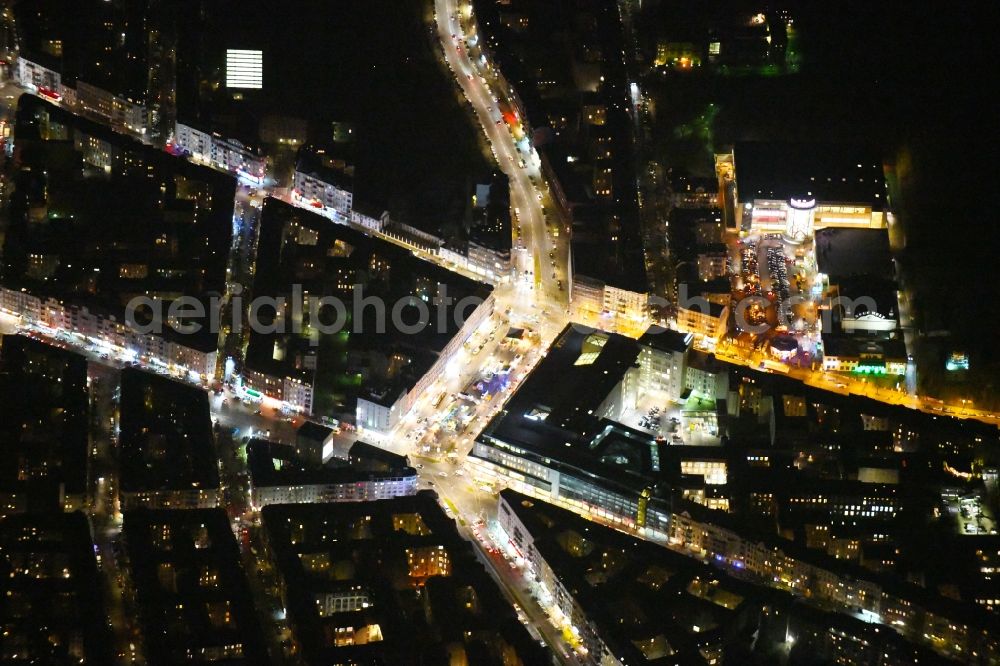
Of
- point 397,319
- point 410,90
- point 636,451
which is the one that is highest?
point 410,90

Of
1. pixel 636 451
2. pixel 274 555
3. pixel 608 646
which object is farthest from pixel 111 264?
pixel 608 646

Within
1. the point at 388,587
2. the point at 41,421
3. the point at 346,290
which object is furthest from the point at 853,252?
the point at 41,421

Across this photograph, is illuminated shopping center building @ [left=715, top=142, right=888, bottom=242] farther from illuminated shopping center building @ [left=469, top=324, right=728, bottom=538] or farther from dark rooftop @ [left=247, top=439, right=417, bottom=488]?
dark rooftop @ [left=247, top=439, right=417, bottom=488]

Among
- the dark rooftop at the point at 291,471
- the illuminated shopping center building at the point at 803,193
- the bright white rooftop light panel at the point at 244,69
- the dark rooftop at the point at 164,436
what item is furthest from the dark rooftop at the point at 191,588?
the illuminated shopping center building at the point at 803,193

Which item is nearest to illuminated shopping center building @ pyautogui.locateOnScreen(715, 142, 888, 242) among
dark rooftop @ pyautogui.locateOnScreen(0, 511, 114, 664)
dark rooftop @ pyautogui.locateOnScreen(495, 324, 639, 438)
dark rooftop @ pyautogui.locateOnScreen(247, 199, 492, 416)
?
dark rooftop @ pyautogui.locateOnScreen(495, 324, 639, 438)

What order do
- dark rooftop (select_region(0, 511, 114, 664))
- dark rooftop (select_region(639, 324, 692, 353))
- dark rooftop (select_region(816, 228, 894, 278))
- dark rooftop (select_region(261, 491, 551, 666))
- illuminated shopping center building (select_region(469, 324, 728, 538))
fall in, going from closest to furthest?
1. dark rooftop (select_region(0, 511, 114, 664))
2. dark rooftop (select_region(261, 491, 551, 666))
3. illuminated shopping center building (select_region(469, 324, 728, 538))
4. dark rooftop (select_region(639, 324, 692, 353))
5. dark rooftop (select_region(816, 228, 894, 278))

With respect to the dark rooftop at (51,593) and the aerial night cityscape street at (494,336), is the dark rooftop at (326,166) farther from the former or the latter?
the dark rooftop at (51,593)

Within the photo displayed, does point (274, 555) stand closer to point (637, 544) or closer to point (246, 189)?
point (637, 544)
